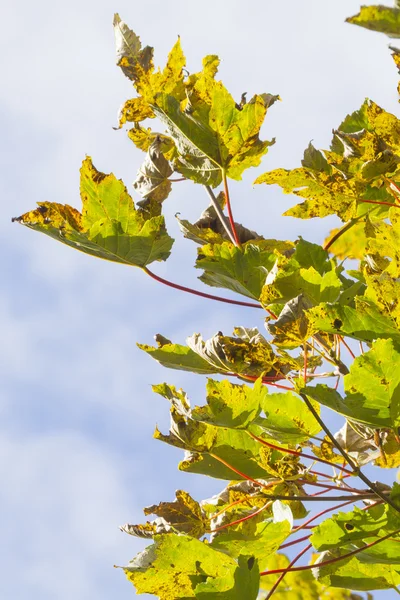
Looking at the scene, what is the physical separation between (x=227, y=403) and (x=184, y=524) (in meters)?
0.41

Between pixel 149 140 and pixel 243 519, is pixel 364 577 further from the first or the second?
pixel 149 140

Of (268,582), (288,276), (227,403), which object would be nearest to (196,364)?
(227,403)

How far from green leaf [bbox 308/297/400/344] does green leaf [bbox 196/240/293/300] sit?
0.20 meters

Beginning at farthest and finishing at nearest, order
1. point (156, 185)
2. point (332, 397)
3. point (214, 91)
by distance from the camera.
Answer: point (156, 185)
point (214, 91)
point (332, 397)

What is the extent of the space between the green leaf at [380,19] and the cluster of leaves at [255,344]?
1.88 feet

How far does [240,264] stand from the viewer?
156cm

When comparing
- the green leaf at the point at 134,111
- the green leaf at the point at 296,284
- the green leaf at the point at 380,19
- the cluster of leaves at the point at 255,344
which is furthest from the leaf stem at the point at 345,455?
the green leaf at the point at 134,111

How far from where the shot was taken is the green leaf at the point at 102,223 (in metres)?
1.59

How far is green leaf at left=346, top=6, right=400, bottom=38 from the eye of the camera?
34.5 inches

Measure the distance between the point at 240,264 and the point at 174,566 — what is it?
2.26 feet

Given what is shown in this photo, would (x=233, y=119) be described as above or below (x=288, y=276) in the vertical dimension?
above

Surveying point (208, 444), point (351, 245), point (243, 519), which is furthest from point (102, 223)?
point (351, 245)

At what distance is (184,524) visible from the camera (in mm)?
1705

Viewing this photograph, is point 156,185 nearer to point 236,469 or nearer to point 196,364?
point 196,364
